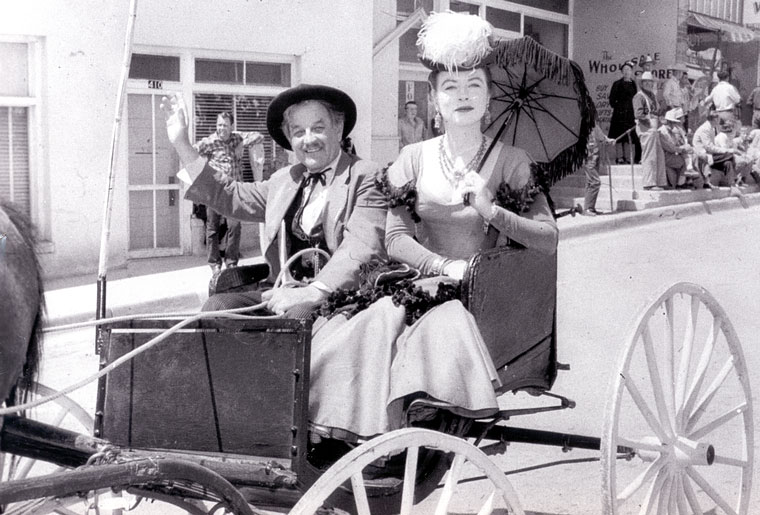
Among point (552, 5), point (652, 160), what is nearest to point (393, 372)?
point (652, 160)

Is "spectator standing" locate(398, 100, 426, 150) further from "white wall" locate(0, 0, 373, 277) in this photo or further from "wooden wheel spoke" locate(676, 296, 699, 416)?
"wooden wheel spoke" locate(676, 296, 699, 416)

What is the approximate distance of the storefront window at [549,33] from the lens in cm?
1939

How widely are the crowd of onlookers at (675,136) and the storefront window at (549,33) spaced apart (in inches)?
69.3

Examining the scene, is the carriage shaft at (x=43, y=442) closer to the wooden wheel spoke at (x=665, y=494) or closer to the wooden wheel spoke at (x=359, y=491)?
the wooden wheel spoke at (x=359, y=491)

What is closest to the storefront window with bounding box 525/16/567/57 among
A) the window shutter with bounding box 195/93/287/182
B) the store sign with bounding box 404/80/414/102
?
the store sign with bounding box 404/80/414/102

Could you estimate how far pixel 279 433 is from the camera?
2.88 m

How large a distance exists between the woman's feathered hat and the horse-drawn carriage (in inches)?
29.4

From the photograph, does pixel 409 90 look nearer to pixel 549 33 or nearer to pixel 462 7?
pixel 462 7


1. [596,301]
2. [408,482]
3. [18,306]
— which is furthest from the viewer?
[596,301]

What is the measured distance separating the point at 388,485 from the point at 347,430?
22cm

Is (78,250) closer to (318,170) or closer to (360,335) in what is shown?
(318,170)

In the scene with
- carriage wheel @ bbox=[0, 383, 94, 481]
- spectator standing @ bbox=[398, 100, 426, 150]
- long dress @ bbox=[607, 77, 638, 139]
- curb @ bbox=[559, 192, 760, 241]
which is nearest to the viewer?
carriage wheel @ bbox=[0, 383, 94, 481]

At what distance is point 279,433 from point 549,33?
736 inches

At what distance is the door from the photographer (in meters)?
11.2
